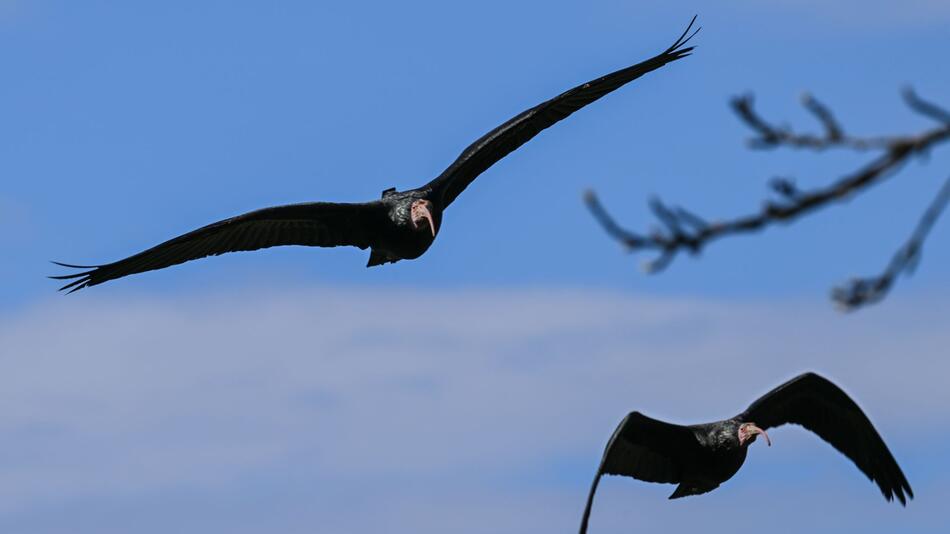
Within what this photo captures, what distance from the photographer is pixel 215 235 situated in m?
13.7

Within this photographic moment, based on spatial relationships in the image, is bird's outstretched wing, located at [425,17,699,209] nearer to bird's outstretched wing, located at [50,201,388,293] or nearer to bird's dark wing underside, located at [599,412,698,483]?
bird's outstretched wing, located at [50,201,388,293]

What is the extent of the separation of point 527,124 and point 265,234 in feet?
10.6

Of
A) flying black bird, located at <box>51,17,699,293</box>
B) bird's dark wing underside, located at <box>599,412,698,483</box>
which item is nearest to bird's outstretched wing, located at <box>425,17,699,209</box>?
flying black bird, located at <box>51,17,699,293</box>

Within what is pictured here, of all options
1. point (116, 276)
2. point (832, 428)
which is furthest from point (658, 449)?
point (116, 276)

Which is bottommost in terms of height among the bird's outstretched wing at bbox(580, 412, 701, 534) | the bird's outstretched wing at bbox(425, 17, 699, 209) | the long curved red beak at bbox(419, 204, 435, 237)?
the bird's outstretched wing at bbox(580, 412, 701, 534)

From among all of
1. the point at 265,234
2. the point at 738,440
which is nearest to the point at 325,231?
the point at 265,234

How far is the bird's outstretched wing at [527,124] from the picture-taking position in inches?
611

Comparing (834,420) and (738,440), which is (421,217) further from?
(834,420)

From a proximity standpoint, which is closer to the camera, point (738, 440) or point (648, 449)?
point (648, 449)

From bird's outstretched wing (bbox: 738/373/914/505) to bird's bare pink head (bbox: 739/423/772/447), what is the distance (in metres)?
0.73

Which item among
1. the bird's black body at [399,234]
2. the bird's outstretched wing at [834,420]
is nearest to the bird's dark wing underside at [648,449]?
the bird's outstretched wing at [834,420]

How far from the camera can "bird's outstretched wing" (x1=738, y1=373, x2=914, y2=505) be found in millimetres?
14914

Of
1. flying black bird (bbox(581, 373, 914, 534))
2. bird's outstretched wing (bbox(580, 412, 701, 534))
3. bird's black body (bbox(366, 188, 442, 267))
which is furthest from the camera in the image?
bird's black body (bbox(366, 188, 442, 267))

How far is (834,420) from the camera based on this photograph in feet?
50.0
